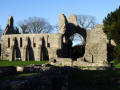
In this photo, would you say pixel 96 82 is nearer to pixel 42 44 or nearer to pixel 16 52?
pixel 42 44

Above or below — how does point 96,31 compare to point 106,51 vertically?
above

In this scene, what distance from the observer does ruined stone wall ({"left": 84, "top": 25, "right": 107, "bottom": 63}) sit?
32.7 metres

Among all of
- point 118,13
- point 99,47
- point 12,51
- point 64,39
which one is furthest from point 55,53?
point 118,13

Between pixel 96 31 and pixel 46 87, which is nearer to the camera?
pixel 46 87

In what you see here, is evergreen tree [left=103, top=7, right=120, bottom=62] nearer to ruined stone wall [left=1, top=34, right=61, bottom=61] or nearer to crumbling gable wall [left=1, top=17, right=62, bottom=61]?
crumbling gable wall [left=1, top=17, right=62, bottom=61]

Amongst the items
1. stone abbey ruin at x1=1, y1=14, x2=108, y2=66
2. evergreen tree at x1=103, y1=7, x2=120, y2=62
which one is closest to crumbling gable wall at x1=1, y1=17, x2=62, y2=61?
stone abbey ruin at x1=1, y1=14, x2=108, y2=66

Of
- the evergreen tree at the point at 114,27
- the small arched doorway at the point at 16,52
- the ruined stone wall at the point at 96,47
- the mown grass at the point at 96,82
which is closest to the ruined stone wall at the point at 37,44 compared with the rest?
the small arched doorway at the point at 16,52

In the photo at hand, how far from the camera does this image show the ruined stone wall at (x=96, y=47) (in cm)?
3269

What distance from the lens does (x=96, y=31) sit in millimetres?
35125

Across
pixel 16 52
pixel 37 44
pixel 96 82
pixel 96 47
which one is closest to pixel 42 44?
pixel 37 44

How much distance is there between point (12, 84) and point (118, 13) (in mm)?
20541

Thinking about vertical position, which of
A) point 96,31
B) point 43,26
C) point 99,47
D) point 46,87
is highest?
point 43,26

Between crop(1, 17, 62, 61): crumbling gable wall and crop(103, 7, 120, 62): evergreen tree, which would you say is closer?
crop(103, 7, 120, 62): evergreen tree

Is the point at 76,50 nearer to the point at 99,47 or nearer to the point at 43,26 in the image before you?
the point at 99,47
